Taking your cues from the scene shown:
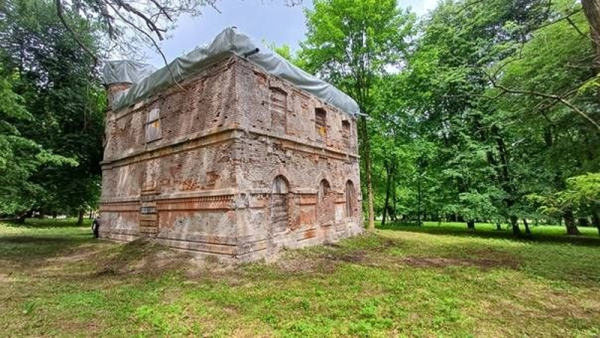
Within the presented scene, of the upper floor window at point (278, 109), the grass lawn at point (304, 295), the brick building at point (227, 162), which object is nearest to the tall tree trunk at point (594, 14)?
the grass lawn at point (304, 295)

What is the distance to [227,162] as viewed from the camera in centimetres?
849

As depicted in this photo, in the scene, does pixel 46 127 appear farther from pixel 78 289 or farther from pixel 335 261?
pixel 335 261

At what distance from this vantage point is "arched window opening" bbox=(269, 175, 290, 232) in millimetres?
9477

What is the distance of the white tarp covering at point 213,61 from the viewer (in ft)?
28.9

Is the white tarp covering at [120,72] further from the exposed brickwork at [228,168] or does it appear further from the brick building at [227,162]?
the exposed brickwork at [228,168]

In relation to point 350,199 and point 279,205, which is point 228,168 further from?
point 350,199

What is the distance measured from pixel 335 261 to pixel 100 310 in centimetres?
591

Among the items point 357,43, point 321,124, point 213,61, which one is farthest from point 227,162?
point 357,43

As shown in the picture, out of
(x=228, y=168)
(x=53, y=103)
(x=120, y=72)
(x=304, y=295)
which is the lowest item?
(x=304, y=295)

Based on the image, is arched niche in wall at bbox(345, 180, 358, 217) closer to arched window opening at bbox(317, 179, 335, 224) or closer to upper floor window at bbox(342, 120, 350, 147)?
arched window opening at bbox(317, 179, 335, 224)

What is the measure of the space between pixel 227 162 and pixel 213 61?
10.7ft

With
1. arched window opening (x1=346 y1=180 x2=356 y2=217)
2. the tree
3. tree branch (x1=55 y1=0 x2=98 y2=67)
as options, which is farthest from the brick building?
the tree

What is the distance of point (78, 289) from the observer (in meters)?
6.32

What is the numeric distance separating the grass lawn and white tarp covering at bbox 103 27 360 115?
4844mm
